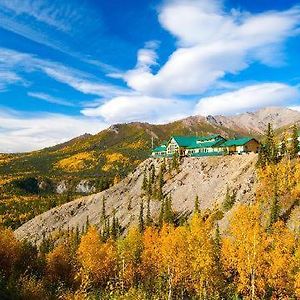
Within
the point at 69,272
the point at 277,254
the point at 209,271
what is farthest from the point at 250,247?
the point at 69,272

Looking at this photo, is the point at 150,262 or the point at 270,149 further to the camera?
the point at 270,149

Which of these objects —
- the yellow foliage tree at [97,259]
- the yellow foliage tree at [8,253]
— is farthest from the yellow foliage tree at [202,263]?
the yellow foliage tree at [8,253]

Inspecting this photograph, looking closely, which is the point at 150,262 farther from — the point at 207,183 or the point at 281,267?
the point at 207,183

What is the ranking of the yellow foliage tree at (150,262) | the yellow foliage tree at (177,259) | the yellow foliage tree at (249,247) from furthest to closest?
1. the yellow foliage tree at (150,262)
2. the yellow foliage tree at (177,259)
3. the yellow foliage tree at (249,247)

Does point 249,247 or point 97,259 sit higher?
point 249,247

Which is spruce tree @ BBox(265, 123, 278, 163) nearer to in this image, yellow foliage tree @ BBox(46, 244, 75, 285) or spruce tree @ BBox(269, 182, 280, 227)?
spruce tree @ BBox(269, 182, 280, 227)

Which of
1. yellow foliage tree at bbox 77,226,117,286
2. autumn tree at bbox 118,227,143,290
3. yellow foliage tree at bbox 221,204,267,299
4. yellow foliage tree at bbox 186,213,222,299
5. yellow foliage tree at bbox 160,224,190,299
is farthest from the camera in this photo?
autumn tree at bbox 118,227,143,290

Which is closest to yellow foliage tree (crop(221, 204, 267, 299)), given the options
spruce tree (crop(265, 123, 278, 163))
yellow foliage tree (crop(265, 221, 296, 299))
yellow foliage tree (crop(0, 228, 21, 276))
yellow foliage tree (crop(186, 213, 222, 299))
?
yellow foliage tree (crop(265, 221, 296, 299))

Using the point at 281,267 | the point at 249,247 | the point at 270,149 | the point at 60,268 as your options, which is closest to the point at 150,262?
the point at 60,268

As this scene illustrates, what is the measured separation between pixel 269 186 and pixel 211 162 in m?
54.2

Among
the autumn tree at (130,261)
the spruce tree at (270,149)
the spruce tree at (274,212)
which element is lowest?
the autumn tree at (130,261)

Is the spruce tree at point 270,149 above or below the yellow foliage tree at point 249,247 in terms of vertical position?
above

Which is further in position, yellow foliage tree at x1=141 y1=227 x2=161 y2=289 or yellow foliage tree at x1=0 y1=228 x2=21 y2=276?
yellow foliage tree at x1=141 y1=227 x2=161 y2=289

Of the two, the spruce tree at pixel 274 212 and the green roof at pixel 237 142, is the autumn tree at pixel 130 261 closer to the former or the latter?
the spruce tree at pixel 274 212
